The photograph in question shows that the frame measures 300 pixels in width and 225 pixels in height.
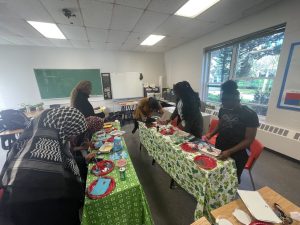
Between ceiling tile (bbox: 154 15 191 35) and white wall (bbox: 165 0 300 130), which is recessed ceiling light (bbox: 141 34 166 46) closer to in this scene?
ceiling tile (bbox: 154 15 191 35)

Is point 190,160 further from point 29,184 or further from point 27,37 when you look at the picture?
point 27,37

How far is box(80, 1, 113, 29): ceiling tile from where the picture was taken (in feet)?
6.89

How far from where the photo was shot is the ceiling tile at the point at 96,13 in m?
2.10

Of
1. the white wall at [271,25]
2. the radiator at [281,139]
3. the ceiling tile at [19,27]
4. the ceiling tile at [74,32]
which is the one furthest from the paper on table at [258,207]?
the ceiling tile at [19,27]

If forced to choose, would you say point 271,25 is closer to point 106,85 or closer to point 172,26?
point 172,26

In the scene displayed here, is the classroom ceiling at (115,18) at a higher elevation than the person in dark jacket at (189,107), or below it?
higher

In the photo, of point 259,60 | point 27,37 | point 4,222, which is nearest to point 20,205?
point 4,222

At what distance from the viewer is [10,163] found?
70cm

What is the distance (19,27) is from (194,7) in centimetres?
360

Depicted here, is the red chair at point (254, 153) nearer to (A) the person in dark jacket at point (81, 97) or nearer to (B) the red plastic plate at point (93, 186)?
(B) the red plastic plate at point (93, 186)

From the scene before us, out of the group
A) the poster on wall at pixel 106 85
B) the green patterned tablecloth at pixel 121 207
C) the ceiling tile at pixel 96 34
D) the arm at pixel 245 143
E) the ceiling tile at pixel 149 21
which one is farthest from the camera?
the poster on wall at pixel 106 85

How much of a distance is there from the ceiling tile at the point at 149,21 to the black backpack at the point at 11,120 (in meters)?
3.24

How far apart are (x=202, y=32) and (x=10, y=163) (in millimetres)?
4225

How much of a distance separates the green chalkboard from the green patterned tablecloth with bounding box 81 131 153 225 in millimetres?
4665
